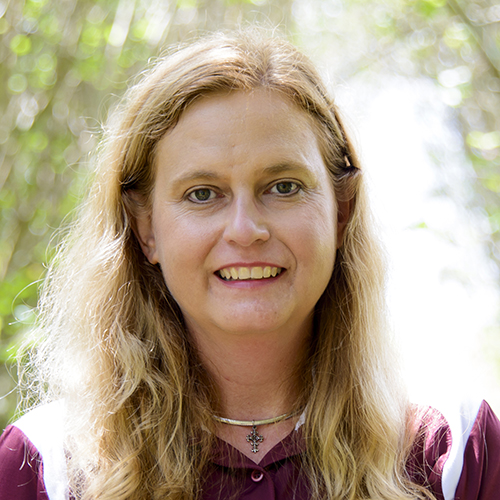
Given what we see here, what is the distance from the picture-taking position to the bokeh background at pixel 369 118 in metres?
2.75

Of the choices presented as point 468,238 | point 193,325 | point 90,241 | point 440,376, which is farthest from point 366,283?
point 468,238

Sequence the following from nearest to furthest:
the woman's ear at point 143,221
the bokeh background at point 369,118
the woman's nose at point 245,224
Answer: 1. the woman's nose at point 245,224
2. the woman's ear at point 143,221
3. the bokeh background at point 369,118

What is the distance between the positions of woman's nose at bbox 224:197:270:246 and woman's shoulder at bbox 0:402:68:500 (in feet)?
2.36

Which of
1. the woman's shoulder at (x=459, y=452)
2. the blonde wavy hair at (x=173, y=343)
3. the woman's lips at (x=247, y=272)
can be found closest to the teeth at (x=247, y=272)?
the woman's lips at (x=247, y=272)

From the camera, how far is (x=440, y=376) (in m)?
1.94

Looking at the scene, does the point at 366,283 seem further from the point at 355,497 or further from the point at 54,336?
the point at 54,336

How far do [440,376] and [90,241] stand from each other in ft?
3.84

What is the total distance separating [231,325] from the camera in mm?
1585

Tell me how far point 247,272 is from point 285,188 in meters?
0.25

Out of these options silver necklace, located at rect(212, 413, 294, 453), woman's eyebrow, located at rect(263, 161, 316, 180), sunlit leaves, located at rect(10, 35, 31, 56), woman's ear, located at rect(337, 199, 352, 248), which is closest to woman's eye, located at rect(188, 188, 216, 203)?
woman's eyebrow, located at rect(263, 161, 316, 180)

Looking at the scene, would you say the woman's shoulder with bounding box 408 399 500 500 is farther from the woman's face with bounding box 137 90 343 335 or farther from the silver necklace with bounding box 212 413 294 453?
the woman's face with bounding box 137 90 343 335

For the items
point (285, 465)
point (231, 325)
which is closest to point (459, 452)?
point (285, 465)

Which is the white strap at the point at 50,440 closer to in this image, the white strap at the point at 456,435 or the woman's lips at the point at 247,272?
the woman's lips at the point at 247,272

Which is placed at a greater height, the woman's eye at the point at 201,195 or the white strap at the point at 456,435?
the woman's eye at the point at 201,195
